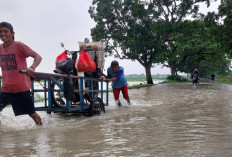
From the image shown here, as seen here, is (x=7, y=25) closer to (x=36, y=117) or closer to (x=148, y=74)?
(x=36, y=117)

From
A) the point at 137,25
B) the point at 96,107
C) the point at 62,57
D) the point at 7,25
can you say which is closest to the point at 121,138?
the point at 7,25

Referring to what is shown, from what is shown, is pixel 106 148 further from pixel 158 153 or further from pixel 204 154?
pixel 204 154

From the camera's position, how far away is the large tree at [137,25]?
27188 millimetres

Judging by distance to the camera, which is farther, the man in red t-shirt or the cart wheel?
the cart wheel

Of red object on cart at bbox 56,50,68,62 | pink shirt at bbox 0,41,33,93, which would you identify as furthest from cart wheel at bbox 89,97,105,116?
pink shirt at bbox 0,41,33,93

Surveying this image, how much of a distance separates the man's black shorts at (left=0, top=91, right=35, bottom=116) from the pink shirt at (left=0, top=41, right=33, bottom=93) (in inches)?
4.8

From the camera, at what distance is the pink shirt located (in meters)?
4.66

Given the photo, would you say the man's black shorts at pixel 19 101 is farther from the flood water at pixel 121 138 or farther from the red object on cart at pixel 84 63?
the red object on cart at pixel 84 63

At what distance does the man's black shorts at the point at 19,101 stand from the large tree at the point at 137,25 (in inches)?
894

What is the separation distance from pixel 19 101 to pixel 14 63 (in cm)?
71

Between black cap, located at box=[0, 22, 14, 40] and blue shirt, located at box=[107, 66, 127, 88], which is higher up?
black cap, located at box=[0, 22, 14, 40]

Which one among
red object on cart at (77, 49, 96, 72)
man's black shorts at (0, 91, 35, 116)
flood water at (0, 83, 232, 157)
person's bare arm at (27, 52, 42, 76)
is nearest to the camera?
flood water at (0, 83, 232, 157)

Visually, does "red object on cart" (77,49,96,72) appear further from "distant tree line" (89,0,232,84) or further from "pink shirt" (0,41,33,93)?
"distant tree line" (89,0,232,84)

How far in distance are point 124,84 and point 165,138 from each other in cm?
457
